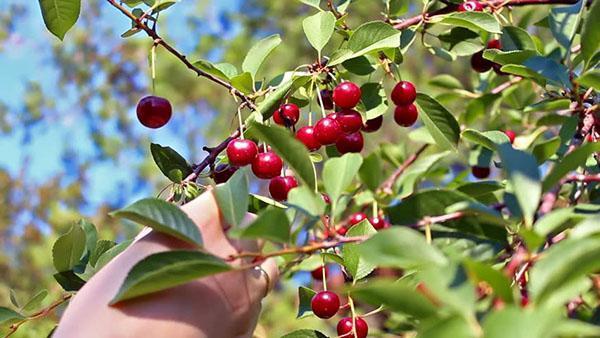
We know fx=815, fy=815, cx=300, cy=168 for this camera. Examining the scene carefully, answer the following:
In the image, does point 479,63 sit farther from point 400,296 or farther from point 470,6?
point 400,296

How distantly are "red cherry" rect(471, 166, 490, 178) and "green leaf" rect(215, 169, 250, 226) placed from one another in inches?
32.1

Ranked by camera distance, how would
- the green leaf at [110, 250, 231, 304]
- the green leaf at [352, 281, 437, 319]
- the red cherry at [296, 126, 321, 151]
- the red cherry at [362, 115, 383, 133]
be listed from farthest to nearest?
the red cherry at [362, 115, 383, 133], the red cherry at [296, 126, 321, 151], the green leaf at [110, 250, 231, 304], the green leaf at [352, 281, 437, 319]

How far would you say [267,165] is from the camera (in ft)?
3.06

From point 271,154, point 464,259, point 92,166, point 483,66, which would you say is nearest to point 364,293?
point 464,259

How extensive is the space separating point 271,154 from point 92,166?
6.87 metres

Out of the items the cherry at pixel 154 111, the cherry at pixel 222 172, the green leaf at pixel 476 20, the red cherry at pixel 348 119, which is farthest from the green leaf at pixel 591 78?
the cherry at pixel 154 111

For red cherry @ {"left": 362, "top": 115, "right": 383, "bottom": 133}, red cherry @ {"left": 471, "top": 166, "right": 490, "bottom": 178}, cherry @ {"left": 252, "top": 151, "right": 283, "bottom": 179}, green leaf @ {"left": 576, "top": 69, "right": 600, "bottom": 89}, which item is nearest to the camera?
green leaf @ {"left": 576, "top": 69, "right": 600, "bottom": 89}

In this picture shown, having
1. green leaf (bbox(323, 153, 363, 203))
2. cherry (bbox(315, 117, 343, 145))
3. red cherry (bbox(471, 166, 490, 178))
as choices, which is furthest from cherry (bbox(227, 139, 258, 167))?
red cherry (bbox(471, 166, 490, 178))

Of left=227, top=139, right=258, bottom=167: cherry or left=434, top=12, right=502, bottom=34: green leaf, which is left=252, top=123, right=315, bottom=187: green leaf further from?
left=434, top=12, right=502, bottom=34: green leaf

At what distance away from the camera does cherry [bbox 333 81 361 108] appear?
99 cm

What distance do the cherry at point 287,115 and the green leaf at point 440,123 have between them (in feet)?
0.60

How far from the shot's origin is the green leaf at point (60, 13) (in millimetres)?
933

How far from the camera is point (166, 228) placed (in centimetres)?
61

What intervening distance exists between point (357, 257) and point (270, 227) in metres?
0.33
